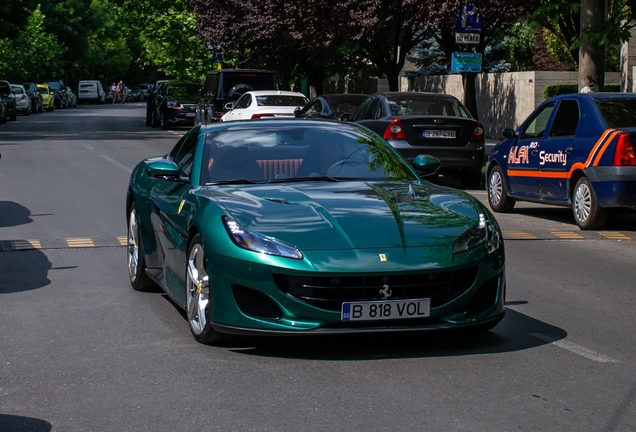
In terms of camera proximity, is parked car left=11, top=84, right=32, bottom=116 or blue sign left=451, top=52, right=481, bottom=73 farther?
parked car left=11, top=84, right=32, bottom=116

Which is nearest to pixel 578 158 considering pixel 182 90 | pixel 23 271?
pixel 23 271

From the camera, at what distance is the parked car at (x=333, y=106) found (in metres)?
22.5

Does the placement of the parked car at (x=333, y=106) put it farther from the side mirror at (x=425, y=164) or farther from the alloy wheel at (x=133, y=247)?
the side mirror at (x=425, y=164)

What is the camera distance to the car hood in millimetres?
6137

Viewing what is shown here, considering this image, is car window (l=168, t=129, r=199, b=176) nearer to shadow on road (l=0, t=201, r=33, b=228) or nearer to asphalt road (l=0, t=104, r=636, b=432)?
asphalt road (l=0, t=104, r=636, b=432)

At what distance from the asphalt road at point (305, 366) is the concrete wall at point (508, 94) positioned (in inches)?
810

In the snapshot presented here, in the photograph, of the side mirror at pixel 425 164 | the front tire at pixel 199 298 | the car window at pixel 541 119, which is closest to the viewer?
the front tire at pixel 199 298

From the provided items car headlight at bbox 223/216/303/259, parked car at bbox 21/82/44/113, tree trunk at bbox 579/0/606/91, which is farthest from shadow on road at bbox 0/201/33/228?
parked car at bbox 21/82/44/113

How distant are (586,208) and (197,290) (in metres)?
7.45

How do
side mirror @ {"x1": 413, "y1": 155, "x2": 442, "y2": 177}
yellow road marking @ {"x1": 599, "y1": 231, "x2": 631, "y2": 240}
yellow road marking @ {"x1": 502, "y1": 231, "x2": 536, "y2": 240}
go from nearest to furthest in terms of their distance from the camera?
side mirror @ {"x1": 413, "y1": 155, "x2": 442, "y2": 177} < yellow road marking @ {"x1": 502, "y1": 231, "x2": 536, "y2": 240} < yellow road marking @ {"x1": 599, "y1": 231, "x2": 631, "y2": 240}

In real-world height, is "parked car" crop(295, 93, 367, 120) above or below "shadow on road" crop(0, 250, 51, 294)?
above

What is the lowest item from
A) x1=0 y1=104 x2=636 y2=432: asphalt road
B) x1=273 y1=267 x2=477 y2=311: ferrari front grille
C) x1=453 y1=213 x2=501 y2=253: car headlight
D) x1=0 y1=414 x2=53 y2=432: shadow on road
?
x1=0 y1=104 x2=636 y2=432: asphalt road

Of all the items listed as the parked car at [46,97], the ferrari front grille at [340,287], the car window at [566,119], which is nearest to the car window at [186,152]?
the ferrari front grille at [340,287]

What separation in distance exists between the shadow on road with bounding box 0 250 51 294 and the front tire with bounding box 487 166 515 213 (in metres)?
6.84
